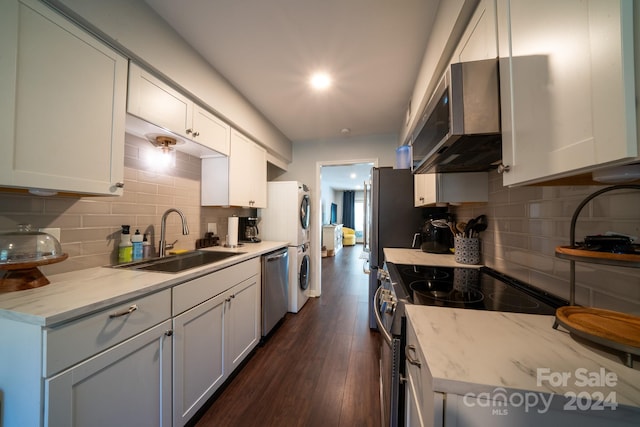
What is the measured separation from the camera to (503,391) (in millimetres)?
412

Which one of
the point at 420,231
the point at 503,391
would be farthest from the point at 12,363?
the point at 420,231

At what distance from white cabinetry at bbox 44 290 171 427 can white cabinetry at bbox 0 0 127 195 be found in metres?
0.61

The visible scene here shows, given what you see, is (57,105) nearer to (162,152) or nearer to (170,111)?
(170,111)

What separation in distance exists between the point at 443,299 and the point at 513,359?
0.41 m

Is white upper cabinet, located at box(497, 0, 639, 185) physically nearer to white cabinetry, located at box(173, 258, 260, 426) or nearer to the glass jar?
white cabinetry, located at box(173, 258, 260, 426)

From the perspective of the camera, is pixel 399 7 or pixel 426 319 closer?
pixel 426 319

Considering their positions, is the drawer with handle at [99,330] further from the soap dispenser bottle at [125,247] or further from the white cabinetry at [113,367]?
the soap dispenser bottle at [125,247]

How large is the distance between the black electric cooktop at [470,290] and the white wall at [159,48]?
1855 millimetres

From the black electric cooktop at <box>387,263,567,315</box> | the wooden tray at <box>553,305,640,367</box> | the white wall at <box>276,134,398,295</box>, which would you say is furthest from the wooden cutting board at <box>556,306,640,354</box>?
the white wall at <box>276,134,398,295</box>

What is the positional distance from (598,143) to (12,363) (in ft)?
5.60

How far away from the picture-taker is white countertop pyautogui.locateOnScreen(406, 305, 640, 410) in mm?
412

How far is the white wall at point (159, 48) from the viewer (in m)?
1.00

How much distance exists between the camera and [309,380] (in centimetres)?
160

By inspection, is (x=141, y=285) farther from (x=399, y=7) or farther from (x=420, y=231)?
(x=420, y=231)
